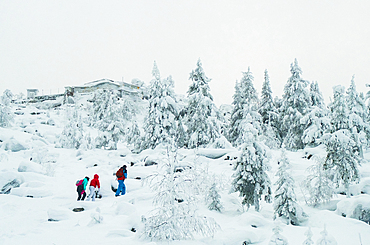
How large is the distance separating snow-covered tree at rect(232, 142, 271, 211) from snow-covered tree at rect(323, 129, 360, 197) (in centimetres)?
320

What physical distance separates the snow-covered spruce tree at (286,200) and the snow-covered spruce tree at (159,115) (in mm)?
15771

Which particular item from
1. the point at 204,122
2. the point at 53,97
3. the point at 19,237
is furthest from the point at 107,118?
the point at 53,97

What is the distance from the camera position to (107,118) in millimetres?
32281

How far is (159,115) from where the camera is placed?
80.2ft

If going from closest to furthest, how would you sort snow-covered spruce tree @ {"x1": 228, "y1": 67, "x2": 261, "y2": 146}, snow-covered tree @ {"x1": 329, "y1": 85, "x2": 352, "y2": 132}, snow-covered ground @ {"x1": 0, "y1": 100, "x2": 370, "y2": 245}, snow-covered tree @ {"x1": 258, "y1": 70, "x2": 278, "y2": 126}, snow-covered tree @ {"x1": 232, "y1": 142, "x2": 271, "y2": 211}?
snow-covered ground @ {"x1": 0, "y1": 100, "x2": 370, "y2": 245} → snow-covered tree @ {"x1": 232, "y1": 142, "x2": 271, "y2": 211} → snow-covered tree @ {"x1": 329, "y1": 85, "x2": 352, "y2": 132} → snow-covered spruce tree @ {"x1": 228, "y1": 67, "x2": 261, "y2": 146} → snow-covered tree @ {"x1": 258, "y1": 70, "x2": 278, "y2": 126}

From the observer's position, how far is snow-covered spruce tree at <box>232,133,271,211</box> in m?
9.57

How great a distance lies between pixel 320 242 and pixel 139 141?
76.0ft

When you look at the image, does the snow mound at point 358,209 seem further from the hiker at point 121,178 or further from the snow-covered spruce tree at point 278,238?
the hiker at point 121,178

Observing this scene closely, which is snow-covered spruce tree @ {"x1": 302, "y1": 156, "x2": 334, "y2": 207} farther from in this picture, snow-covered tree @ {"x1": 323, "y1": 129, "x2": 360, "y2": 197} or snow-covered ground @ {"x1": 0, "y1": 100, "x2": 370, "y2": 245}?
snow-covered tree @ {"x1": 323, "y1": 129, "x2": 360, "y2": 197}

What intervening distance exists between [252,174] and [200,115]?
535 inches

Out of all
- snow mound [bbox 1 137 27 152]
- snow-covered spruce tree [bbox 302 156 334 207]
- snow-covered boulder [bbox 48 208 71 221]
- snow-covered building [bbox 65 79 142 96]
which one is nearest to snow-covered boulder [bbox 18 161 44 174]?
snow-covered boulder [bbox 48 208 71 221]

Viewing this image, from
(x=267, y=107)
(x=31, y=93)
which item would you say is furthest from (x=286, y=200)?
(x=31, y=93)

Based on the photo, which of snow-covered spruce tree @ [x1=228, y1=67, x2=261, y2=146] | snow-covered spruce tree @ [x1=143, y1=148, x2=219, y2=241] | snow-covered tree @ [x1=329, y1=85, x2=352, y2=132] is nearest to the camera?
snow-covered spruce tree @ [x1=143, y1=148, x2=219, y2=241]

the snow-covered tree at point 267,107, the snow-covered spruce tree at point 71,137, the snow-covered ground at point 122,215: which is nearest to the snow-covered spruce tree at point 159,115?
the snow-covered ground at point 122,215
